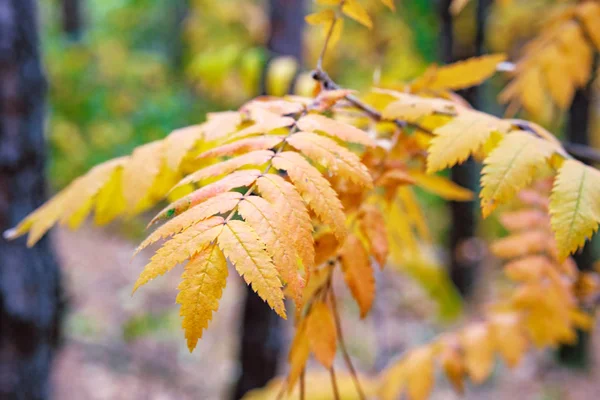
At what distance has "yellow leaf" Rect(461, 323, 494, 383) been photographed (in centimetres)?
146

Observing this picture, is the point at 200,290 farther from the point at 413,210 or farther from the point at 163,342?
the point at 163,342

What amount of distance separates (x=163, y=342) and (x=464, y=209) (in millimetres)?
4044

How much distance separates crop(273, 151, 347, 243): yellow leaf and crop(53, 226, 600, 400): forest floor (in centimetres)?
260

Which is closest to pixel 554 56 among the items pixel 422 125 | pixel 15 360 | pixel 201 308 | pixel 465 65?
pixel 465 65

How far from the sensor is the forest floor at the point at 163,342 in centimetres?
372

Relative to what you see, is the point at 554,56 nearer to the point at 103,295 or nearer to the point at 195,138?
the point at 195,138

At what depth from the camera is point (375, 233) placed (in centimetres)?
87

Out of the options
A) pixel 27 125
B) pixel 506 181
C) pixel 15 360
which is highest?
pixel 506 181

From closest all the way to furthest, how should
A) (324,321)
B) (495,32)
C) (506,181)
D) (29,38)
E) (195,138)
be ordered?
(506,181)
(324,321)
(195,138)
(29,38)
(495,32)

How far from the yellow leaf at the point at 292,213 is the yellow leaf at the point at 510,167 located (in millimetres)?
308

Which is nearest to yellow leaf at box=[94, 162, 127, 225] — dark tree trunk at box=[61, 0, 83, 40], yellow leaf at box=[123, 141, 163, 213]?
yellow leaf at box=[123, 141, 163, 213]

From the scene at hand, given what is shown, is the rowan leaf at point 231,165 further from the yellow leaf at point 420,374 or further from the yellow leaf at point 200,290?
the yellow leaf at point 420,374

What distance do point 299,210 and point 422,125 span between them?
1.98ft

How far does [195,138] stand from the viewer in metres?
0.92
